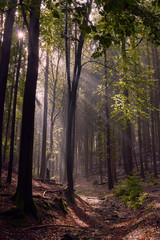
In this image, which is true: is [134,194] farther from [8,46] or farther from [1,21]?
[1,21]

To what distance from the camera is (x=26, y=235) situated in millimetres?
4426

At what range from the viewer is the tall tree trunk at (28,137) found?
5.63 m

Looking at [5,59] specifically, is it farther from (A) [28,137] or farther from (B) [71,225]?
(B) [71,225]

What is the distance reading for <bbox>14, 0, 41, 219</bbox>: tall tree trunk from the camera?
563cm

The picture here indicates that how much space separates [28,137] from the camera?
5863mm

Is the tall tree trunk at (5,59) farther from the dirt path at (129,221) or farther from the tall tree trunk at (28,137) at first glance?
the dirt path at (129,221)

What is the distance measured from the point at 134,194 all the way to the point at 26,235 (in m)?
6.72

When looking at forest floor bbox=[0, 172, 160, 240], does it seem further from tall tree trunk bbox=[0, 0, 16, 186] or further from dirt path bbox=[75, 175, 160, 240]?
tall tree trunk bbox=[0, 0, 16, 186]

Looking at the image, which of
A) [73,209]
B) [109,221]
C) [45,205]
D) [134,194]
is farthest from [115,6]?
[134,194]

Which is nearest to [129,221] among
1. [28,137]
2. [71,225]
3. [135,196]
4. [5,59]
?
[71,225]

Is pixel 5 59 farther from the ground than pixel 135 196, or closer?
farther from the ground

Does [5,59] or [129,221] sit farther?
[5,59]

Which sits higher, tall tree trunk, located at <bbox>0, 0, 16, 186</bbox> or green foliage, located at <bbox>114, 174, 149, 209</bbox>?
tall tree trunk, located at <bbox>0, 0, 16, 186</bbox>

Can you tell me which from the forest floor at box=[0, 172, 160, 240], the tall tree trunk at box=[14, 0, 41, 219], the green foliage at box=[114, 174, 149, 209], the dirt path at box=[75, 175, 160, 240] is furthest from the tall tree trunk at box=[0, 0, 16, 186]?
the green foliage at box=[114, 174, 149, 209]
